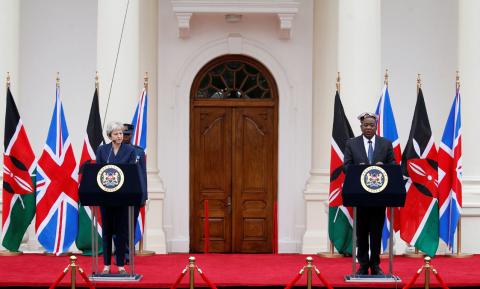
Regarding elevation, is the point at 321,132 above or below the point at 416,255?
above

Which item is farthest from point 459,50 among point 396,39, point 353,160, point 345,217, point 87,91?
point 87,91

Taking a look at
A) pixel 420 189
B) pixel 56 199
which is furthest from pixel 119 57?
pixel 420 189

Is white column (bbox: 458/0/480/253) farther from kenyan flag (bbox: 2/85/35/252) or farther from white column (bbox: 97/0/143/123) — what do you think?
Answer: kenyan flag (bbox: 2/85/35/252)

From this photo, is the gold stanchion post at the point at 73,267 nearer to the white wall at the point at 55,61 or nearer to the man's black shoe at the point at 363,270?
the man's black shoe at the point at 363,270

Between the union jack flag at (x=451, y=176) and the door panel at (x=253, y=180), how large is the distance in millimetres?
3833

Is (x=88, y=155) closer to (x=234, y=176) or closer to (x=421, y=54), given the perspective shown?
(x=234, y=176)

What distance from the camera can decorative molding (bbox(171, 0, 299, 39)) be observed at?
18.8m

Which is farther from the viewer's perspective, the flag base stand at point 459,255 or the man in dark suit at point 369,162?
the flag base stand at point 459,255

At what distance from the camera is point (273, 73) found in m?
19.3

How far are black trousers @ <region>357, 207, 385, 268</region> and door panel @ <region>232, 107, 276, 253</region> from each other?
5.87 meters

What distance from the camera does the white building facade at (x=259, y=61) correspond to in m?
18.7

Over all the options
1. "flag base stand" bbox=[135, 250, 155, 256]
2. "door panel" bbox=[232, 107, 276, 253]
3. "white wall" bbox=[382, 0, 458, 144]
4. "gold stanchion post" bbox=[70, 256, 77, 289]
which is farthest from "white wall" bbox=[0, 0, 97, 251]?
"gold stanchion post" bbox=[70, 256, 77, 289]

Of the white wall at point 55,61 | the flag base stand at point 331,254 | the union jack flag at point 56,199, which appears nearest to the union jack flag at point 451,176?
the flag base stand at point 331,254

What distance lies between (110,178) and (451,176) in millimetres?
5671
